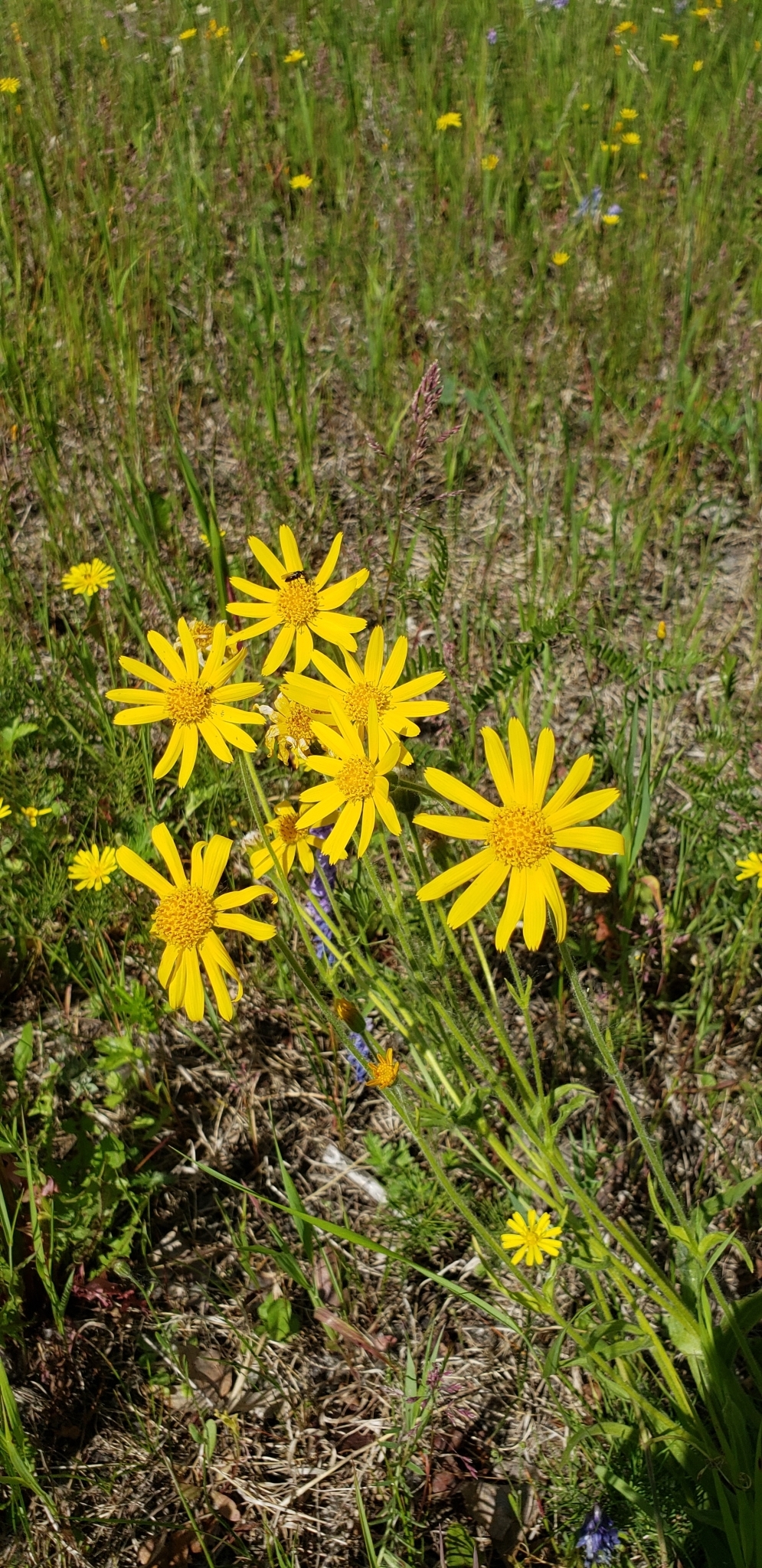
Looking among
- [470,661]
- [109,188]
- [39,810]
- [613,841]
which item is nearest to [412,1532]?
[613,841]

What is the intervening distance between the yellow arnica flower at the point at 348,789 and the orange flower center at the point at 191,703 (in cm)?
20

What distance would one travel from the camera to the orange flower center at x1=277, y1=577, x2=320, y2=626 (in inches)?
65.1

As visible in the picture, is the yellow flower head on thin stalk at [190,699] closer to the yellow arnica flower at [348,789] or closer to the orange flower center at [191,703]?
the orange flower center at [191,703]

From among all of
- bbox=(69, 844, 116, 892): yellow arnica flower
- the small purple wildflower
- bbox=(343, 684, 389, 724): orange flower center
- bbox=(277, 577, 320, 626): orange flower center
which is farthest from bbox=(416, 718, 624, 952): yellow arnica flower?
bbox=(69, 844, 116, 892): yellow arnica flower

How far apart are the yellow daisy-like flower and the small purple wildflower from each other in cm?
122

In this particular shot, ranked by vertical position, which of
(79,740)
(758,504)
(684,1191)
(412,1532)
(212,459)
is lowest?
(412,1532)

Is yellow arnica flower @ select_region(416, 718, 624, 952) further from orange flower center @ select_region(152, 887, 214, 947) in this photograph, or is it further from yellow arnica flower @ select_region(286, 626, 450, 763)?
orange flower center @ select_region(152, 887, 214, 947)

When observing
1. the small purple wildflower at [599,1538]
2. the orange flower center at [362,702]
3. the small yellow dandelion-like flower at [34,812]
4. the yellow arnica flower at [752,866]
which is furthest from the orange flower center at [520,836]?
the small yellow dandelion-like flower at [34,812]

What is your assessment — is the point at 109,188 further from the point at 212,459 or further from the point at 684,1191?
the point at 684,1191

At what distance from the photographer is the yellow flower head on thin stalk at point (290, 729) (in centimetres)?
154

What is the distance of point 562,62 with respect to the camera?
4559mm

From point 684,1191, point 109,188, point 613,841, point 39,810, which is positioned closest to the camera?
point 613,841

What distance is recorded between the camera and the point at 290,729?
1550mm

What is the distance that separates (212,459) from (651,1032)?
2.13 metres
